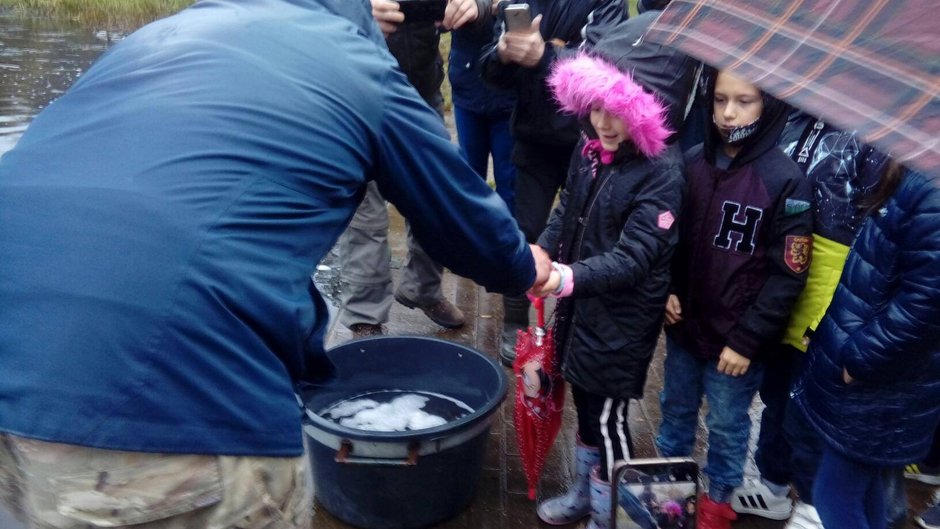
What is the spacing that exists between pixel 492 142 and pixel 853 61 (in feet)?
8.59

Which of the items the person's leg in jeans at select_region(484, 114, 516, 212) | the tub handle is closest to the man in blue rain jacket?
the tub handle

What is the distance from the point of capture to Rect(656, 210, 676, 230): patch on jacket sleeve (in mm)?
2414

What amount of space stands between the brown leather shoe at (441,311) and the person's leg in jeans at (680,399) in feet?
4.97

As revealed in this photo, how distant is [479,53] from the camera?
12.3 feet

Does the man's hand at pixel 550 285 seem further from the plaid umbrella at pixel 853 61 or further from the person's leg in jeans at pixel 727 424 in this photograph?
the plaid umbrella at pixel 853 61

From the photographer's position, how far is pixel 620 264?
2373 mm

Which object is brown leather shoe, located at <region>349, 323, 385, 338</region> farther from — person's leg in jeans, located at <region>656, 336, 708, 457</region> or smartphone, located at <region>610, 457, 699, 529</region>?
smartphone, located at <region>610, 457, 699, 529</region>

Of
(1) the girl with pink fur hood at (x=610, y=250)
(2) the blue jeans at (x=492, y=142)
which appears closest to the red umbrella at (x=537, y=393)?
(1) the girl with pink fur hood at (x=610, y=250)

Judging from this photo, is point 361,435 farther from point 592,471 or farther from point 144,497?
point 144,497

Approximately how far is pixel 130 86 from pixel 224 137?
216mm

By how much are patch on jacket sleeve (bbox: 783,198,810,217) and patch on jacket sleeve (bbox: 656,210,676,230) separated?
0.33 m

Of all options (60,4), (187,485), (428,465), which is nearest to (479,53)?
(428,465)

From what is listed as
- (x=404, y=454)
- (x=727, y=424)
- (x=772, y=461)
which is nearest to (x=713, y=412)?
(x=727, y=424)

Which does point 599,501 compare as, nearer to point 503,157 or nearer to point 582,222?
point 582,222
